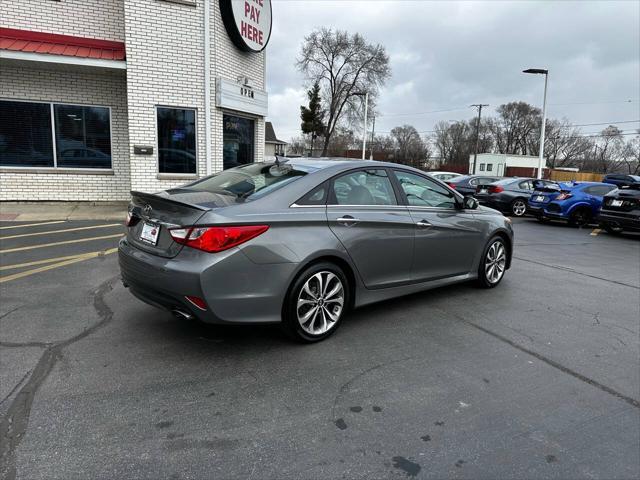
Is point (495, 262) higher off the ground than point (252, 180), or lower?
lower

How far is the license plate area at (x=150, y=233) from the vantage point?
11.6ft

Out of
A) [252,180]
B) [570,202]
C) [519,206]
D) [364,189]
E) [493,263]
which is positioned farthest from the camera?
[519,206]

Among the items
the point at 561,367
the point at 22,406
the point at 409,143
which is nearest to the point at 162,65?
the point at 22,406

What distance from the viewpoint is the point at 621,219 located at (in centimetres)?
1172

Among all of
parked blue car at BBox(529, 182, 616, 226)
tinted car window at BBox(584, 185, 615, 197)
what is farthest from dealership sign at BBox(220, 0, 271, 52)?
tinted car window at BBox(584, 185, 615, 197)

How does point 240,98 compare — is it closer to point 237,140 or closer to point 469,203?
point 237,140

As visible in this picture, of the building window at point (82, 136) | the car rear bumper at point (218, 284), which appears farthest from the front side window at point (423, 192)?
the building window at point (82, 136)

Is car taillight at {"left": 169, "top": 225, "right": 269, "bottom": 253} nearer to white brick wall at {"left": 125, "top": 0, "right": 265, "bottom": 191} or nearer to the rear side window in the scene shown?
the rear side window

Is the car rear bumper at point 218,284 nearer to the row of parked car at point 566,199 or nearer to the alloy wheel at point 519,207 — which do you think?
the row of parked car at point 566,199

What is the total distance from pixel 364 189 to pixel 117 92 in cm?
994

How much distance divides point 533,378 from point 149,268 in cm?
299

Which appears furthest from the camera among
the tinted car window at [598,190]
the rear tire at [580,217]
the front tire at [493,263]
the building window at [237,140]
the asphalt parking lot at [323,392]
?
the tinted car window at [598,190]

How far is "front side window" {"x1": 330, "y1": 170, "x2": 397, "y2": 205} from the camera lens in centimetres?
408

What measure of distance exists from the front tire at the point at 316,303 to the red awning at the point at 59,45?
9463 millimetres
